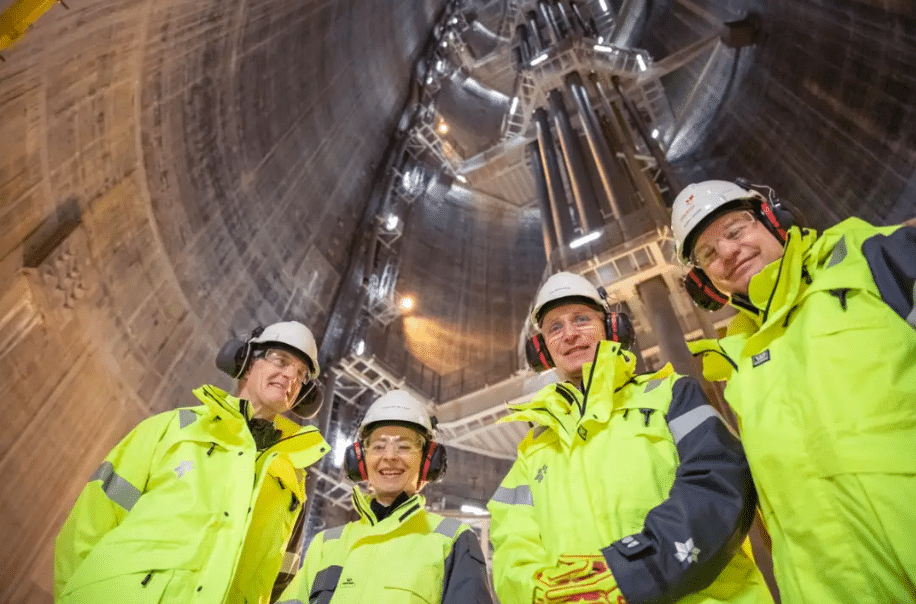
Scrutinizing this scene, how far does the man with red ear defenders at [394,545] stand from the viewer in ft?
7.49

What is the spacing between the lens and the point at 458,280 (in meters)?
14.9

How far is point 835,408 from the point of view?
1.43 metres

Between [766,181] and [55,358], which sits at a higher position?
[766,181]

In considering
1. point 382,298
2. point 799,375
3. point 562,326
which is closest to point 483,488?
point 382,298

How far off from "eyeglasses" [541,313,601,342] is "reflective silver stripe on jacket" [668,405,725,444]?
0.82 m

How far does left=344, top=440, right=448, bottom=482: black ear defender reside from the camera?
3.15 meters

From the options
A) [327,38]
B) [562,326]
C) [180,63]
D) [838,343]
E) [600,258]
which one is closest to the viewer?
[838,343]

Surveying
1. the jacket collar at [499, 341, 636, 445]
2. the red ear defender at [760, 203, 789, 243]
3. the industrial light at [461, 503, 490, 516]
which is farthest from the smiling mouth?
the industrial light at [461, 503, 490, 516]

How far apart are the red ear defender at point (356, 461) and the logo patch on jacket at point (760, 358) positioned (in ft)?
7.33

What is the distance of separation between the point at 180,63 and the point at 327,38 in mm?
5717

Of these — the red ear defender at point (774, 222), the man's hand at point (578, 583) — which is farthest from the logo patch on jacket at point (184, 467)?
the red ear defender at point (774, 222)

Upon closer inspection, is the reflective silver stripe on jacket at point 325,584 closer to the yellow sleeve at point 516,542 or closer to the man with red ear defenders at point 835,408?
the yellow sleeve at point 516,542

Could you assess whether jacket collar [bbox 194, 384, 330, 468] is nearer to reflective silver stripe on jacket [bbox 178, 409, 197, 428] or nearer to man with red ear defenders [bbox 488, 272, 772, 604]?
reflective silver stripe on jacket [bbox 178, 409, 197, 428]

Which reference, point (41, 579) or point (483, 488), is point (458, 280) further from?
point (41, 579)
